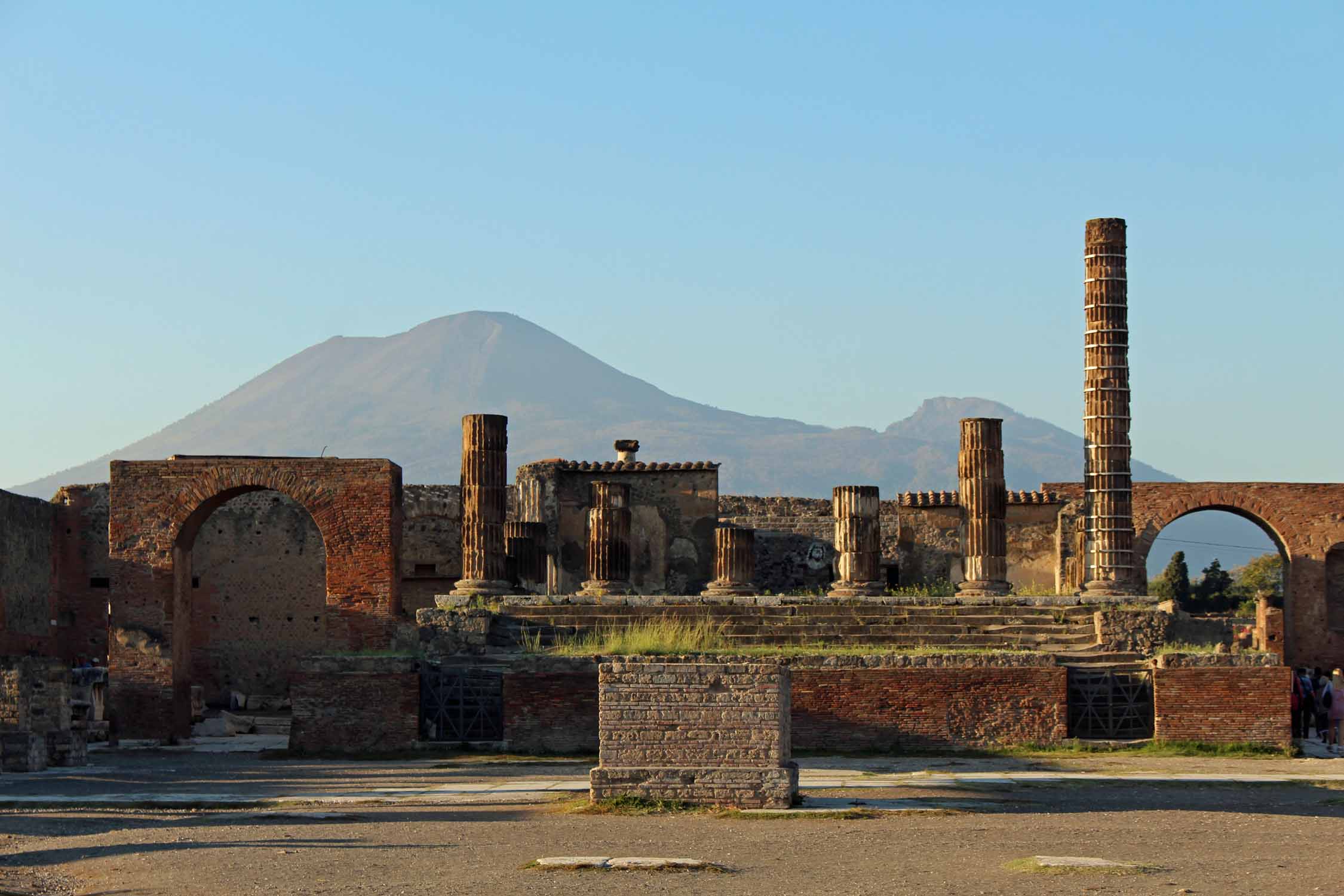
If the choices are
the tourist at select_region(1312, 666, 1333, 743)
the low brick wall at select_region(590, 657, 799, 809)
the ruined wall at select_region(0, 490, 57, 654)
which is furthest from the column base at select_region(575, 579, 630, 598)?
the low brick wall at select_region(590, 657, 799, 809)

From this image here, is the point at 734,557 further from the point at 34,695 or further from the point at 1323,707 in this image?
the point at 34,695

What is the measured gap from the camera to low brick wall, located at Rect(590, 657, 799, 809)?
49.6 feet

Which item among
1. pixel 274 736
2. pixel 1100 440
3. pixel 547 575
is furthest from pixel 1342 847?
pixel 547 575

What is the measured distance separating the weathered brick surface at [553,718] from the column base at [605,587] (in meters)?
5.79

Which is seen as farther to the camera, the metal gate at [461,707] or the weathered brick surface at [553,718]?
the metal gate at [461,707]

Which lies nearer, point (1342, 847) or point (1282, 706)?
point (1342, 847)

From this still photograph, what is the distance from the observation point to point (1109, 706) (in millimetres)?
21922

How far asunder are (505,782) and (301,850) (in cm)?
491

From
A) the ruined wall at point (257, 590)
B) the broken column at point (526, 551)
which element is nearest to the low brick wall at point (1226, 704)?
the broken column at point (526, 551)

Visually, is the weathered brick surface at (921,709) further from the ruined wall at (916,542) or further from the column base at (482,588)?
the ruined wall at (916,542)

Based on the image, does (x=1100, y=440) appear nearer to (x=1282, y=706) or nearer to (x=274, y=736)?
(x=1282, y=706)

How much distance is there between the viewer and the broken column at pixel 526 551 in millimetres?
28531

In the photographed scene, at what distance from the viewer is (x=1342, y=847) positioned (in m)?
13.3

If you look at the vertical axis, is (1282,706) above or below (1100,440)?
below
